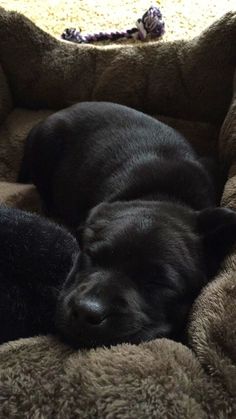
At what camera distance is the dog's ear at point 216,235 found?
55.1 inches

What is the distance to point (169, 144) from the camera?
6.14 ft

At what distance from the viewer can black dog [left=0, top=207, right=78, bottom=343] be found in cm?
124

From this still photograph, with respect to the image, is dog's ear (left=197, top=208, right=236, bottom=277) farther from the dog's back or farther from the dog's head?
the dog's back

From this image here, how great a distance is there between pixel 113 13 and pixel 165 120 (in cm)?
158

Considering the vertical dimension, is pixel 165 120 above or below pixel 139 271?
below

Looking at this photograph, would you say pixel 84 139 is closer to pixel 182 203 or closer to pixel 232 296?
pixel 182 203

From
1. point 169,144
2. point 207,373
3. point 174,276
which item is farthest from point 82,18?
point 207,373

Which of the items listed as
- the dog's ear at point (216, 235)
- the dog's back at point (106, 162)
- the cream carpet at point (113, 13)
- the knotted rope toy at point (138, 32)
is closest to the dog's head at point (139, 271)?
the dog's ear at point (216, 235)

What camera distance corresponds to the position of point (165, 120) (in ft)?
7.65

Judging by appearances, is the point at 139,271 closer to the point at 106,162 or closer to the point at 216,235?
the point at 216,235

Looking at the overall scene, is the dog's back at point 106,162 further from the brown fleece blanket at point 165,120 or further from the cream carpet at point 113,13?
the cream carpet at point 113,13

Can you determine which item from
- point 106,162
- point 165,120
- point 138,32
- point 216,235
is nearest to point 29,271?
point 216,235

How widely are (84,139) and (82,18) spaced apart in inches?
71.4

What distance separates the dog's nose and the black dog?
0.45 ft
